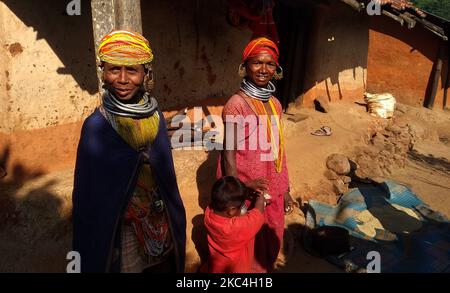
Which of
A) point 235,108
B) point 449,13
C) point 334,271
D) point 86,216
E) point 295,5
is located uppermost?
point 449,13

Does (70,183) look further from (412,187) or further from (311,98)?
(311,98)

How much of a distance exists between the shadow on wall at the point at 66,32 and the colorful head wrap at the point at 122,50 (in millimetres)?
2687

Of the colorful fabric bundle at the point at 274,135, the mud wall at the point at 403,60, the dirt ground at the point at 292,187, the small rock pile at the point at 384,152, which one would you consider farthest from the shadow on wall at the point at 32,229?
the mud wall at the point at 403,60

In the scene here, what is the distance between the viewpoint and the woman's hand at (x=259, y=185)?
8.32 feet

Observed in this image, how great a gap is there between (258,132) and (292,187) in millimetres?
2795

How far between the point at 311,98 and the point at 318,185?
3.72 metres

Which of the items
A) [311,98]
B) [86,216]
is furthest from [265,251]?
[311,98]

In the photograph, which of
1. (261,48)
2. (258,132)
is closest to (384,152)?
(258,132)

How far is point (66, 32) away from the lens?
4.30 metres

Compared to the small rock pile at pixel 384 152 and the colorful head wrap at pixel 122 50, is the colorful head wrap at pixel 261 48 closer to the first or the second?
the colorful head wrap at pixel 122 50

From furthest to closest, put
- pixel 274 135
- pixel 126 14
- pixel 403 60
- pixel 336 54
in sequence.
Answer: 1. pixel 403 60
2. pixel 336 54
3. pixel 126 14
4. pixel 274 135

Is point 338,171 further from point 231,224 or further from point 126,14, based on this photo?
point 126,14

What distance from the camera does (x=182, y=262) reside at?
7.80ft

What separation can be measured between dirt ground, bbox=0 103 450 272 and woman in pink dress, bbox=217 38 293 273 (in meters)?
1.27
